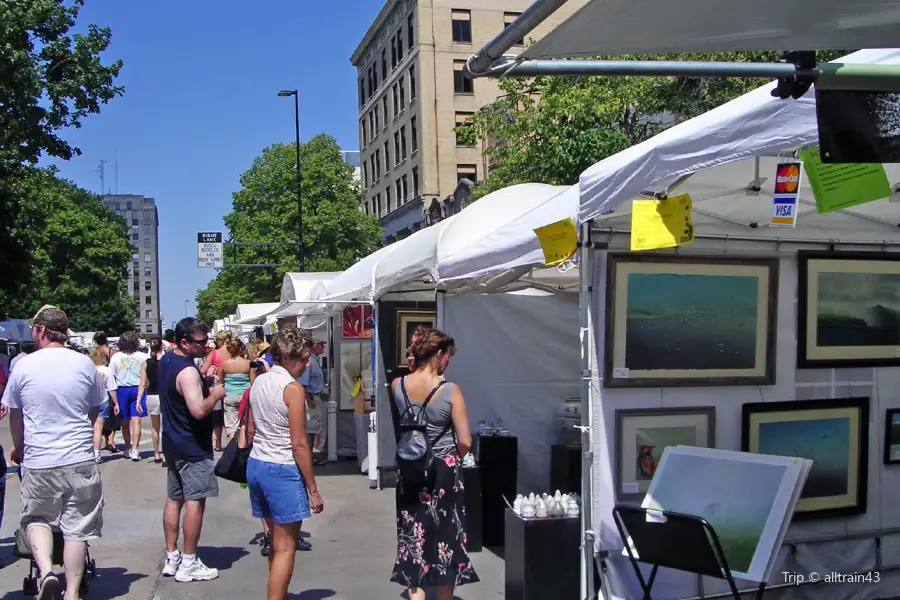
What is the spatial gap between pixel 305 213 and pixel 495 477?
35.4m

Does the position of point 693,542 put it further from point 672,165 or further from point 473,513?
point 473,513

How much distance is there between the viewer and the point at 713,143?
4137 millimetres

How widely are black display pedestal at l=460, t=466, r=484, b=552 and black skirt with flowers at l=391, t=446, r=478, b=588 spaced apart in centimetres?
201

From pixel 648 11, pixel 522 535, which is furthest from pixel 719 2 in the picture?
pixel 522 535

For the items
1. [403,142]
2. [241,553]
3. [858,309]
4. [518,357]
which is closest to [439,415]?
[858,309]

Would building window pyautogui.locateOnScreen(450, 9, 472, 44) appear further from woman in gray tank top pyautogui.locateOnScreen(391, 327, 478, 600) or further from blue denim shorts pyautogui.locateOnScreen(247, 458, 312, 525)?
blue denim shorts pyautogui.locateOnScreen(247, 458, 312, 525)

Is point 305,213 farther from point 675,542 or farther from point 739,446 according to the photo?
point 675,542

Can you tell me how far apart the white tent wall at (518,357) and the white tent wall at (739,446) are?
3314mm

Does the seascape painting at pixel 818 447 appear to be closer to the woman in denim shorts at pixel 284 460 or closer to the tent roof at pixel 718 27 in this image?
the woman in denim shorts at pixel 284 460

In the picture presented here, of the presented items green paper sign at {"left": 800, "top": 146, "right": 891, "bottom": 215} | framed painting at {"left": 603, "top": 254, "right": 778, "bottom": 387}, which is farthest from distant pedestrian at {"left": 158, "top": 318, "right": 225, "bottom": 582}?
green paper sign at {"left": 800, "top": 146, "right": 891, "bottom": 215}

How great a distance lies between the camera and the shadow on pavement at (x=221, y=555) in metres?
7.07

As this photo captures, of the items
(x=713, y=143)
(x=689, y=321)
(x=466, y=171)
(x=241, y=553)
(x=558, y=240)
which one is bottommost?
(x=241, y=553)

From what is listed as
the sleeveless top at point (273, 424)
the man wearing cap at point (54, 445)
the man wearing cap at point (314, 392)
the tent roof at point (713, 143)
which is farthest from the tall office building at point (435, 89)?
the tent roof at point (713, 143)

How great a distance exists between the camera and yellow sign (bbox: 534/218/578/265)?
16.4ft
